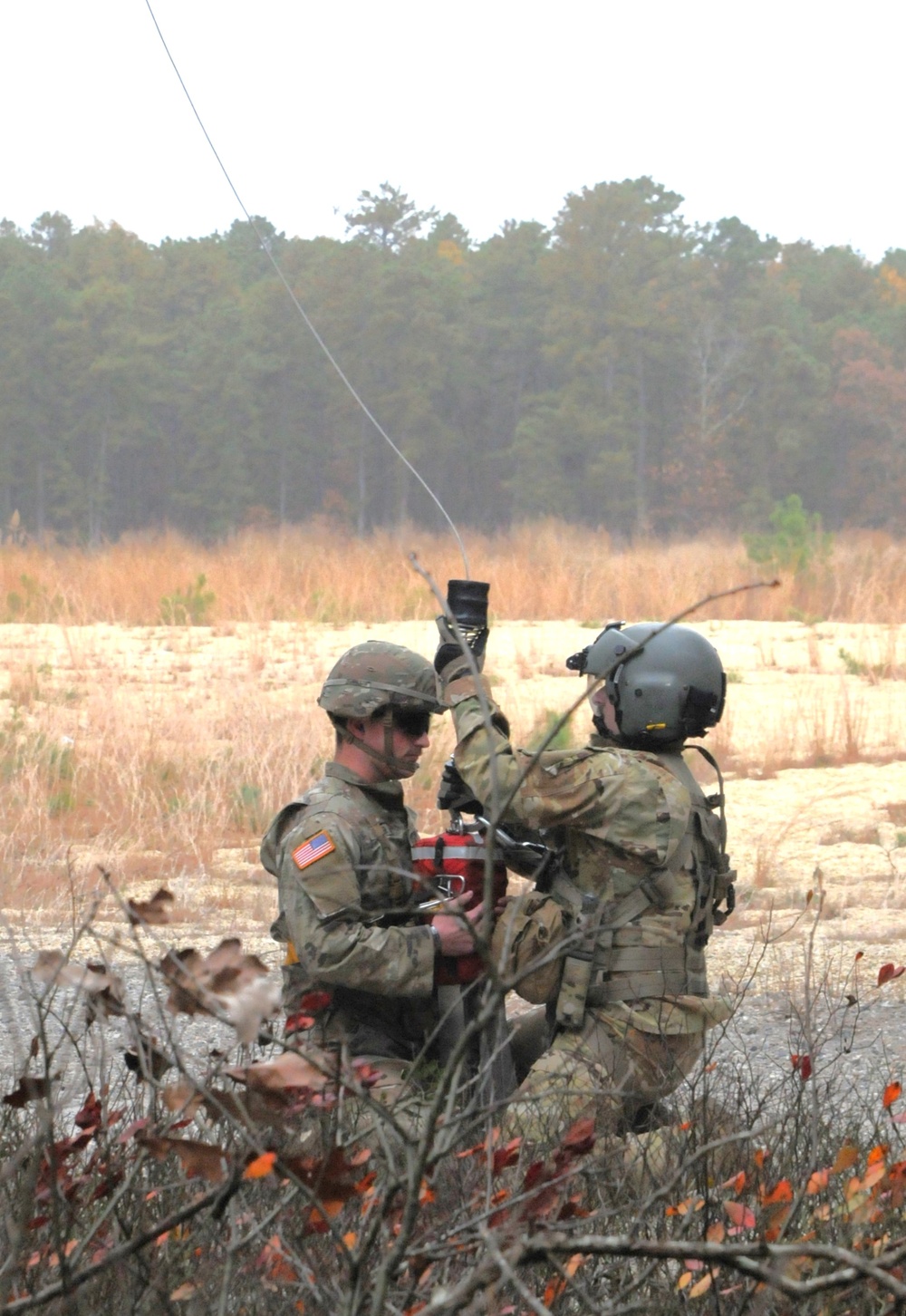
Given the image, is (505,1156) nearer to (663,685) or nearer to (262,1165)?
(262,1165)

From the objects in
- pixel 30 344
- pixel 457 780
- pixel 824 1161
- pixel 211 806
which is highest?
pixel 30 344

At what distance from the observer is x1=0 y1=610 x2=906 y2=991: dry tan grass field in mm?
7754

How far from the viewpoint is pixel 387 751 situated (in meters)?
4.16

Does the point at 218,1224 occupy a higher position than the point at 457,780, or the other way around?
the point at 457,780

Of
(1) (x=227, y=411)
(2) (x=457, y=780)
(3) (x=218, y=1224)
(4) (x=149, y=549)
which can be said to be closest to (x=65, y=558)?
(4) (x=149, y=549)

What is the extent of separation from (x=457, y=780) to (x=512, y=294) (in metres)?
44.4

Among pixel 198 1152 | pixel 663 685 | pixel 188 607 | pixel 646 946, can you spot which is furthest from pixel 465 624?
pixel 188 607

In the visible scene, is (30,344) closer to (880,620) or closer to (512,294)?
(512,294)

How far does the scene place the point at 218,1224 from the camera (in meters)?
2.77

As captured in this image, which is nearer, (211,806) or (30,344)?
(211,806)

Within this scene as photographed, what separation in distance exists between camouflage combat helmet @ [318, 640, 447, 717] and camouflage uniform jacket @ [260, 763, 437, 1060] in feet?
0.57

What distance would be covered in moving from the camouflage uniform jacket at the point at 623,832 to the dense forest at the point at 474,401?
127ft

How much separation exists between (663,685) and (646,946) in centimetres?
63

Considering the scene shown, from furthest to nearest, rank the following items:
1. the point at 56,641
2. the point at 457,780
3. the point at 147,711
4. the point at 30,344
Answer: the point at 30,344 → the point at 56,641 → the point at 147,711 → the point at 457,780
